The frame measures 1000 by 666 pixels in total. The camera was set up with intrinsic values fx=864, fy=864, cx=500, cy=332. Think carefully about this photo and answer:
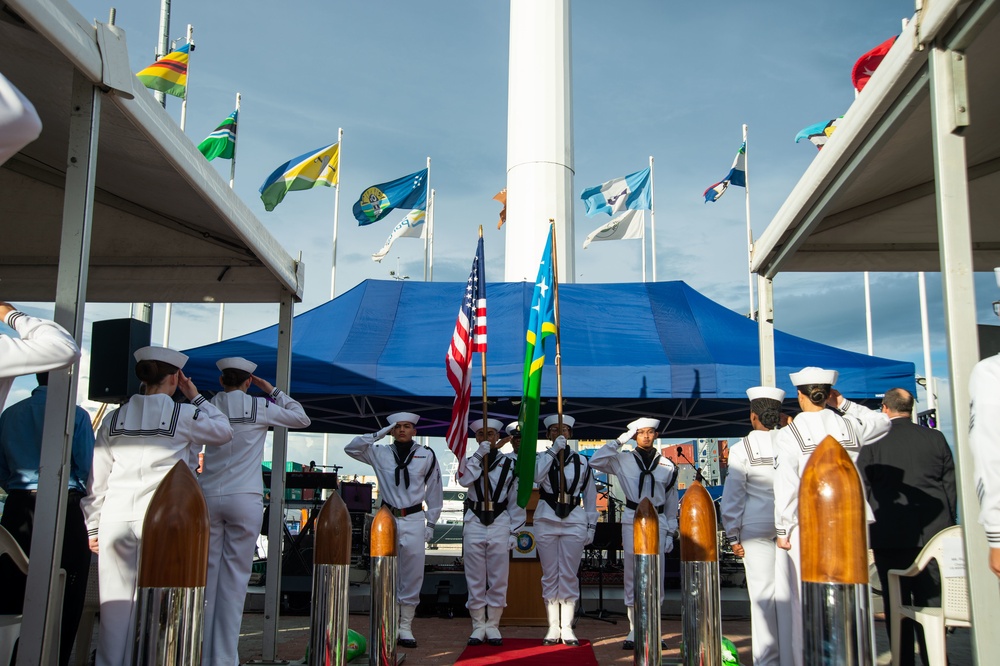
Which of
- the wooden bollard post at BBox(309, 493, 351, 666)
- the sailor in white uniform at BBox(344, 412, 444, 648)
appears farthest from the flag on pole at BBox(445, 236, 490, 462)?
the wooden bollard post at BBox(309, 493, 351, 666)

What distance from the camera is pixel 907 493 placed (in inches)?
235

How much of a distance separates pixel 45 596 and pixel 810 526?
3.05 metres

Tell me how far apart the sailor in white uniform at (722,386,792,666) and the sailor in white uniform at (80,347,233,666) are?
11.3ft

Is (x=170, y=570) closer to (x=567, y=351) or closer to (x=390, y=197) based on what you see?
(x=567, y=351)

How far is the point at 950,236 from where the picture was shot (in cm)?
354

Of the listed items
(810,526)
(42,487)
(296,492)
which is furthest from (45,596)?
(296,492)

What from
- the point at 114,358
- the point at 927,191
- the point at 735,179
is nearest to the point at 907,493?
the point at 927,191

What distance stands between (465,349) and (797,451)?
353cm

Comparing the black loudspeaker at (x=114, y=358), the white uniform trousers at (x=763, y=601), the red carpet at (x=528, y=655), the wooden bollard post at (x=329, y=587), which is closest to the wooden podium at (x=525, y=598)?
the red carpet at (x=528, y=655)

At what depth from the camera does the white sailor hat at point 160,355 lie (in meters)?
4.91

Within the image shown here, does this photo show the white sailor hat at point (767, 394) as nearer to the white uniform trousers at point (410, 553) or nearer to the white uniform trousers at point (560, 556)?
the white uniform trousers at point (560, 556)

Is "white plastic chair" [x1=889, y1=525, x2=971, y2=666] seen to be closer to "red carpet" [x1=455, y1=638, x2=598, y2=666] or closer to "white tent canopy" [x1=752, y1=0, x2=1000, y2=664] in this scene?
"white tent canopy" [x1=752, y1=0, x2=1000, y2=664]

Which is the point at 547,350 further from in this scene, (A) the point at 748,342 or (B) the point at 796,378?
(B) the point at 796,378

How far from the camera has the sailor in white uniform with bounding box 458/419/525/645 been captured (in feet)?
25.9
